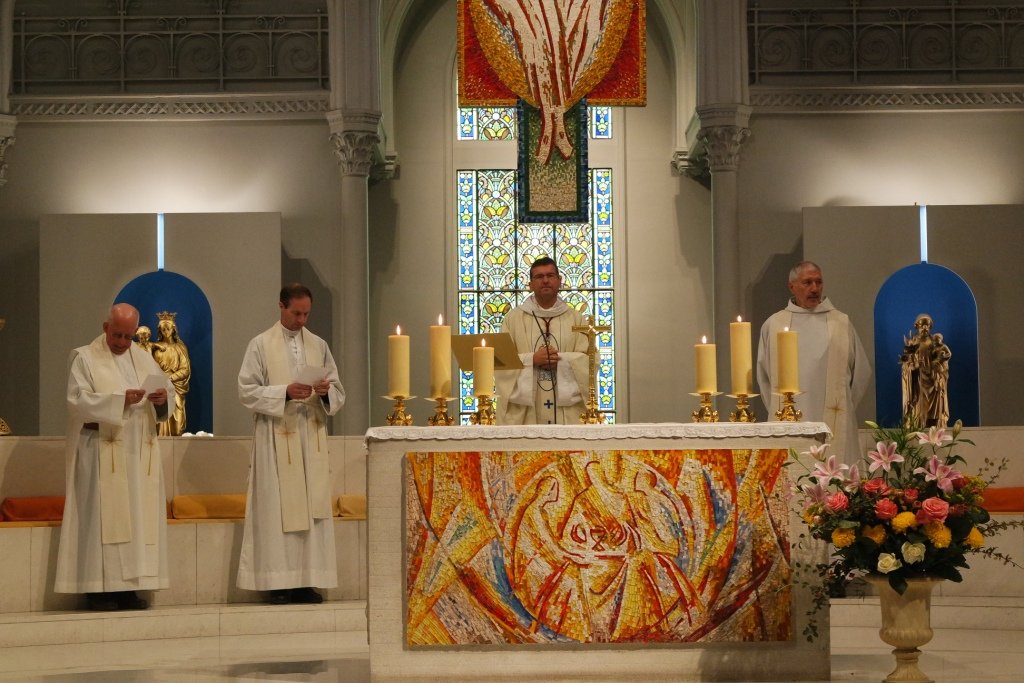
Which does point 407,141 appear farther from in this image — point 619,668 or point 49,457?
point 619,668

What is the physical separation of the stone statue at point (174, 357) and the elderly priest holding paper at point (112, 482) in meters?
4.63

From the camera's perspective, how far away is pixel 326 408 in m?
9.05

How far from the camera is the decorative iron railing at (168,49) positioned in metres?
15.2

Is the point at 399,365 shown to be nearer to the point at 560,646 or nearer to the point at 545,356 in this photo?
the point at 545,356

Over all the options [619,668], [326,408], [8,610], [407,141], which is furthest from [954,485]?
[407,141]

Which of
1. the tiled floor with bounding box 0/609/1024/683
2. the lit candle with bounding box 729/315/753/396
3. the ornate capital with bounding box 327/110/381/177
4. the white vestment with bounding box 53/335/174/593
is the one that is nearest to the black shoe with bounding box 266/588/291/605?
the tiled floor with bounding box 0/609/1024/683

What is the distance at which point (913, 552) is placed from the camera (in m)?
5.62

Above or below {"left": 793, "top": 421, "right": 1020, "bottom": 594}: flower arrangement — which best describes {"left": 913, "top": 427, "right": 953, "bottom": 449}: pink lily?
above

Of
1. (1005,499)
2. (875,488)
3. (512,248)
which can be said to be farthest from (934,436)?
(512,248)

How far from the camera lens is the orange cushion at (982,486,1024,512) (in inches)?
371

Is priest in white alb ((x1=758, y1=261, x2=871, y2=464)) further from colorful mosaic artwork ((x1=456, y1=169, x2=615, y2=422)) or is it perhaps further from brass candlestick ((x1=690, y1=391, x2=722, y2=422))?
colorful mosaic artwork ((x1=456, y1=169, x2=615, y2=422))

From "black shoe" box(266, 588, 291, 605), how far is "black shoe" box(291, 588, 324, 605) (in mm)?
45

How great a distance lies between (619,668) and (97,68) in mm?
11086

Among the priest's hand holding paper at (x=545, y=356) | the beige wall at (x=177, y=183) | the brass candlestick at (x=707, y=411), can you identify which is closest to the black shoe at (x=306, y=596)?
the priest's hand holding paper at (x=545, y=356)
